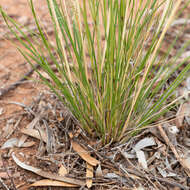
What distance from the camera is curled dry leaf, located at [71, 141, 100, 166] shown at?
872mm

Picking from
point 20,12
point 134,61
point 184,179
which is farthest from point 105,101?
point 20,12

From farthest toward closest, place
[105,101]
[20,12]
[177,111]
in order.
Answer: [20,12] < [177,111] < [105,101]

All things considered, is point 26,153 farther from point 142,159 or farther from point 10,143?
point 142,159

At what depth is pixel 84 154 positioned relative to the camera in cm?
90

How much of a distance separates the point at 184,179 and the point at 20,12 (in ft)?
5.42

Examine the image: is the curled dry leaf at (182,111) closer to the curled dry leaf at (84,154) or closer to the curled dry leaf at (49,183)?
the curled dry leaf at (84,154)

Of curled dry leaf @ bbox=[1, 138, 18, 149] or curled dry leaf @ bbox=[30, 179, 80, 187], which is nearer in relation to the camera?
curled dry leaf @ bbox=[30, 179, 80, 187]

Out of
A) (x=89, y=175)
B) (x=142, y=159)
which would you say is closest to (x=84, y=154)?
(x=89, y=175)

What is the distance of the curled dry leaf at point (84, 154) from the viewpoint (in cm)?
87

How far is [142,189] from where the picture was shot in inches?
31.5

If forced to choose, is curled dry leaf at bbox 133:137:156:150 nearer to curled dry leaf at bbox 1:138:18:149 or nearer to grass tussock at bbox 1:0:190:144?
grass tussock at bbox 1:0:190:144

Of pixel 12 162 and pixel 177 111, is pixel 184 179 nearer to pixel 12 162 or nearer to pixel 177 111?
pixel 177 111

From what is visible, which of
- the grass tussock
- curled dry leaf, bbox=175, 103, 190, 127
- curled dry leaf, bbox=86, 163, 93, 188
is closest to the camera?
the grass tussock

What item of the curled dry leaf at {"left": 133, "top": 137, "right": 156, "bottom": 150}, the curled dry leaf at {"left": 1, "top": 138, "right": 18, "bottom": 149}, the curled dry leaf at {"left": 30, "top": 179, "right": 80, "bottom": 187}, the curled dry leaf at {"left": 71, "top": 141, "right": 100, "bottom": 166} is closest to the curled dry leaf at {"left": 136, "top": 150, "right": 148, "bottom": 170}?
the curled dry leaf at {"left": 133, "top": 137, "right": 156, "bottom": 150}
